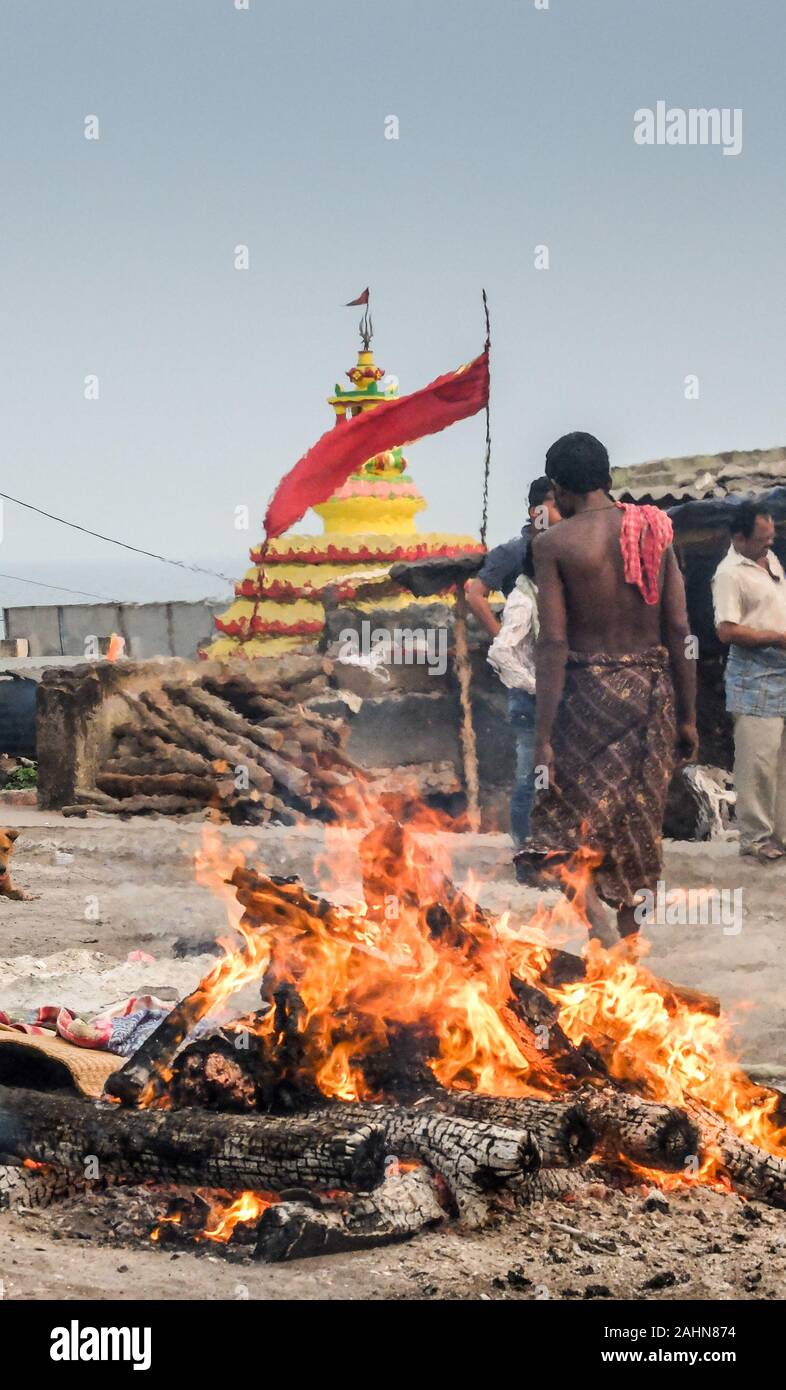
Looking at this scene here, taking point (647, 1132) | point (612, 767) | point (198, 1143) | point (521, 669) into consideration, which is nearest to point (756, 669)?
point (521, 669)

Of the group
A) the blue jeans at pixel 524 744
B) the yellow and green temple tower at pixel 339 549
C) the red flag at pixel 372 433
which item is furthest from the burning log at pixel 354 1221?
the yellow and green temple tower at pixel 339 549

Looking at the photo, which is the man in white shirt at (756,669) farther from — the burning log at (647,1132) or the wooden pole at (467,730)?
the burning log at (647,1132)

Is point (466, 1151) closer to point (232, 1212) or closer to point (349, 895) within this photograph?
point (232, 1212)

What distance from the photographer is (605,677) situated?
6059 millimetres

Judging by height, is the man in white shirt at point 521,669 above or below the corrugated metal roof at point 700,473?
below

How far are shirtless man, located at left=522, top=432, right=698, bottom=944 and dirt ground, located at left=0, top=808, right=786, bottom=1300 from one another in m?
0.89

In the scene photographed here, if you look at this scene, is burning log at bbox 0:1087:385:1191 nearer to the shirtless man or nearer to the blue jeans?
the shirtless man

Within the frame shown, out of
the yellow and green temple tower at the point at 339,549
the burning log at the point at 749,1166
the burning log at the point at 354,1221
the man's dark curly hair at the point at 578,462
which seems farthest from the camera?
the yellow and green temple tower at the point at 339,549

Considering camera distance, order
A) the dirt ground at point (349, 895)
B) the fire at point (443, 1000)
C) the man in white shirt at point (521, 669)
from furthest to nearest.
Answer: the man in white shirt at point (521, 669), the fire at point (443, 1000), the dirt ground at point (349, 895)

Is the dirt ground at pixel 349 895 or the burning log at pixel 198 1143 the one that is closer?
the dirt ground at pixel 349 895

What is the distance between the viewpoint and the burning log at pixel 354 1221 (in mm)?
3828

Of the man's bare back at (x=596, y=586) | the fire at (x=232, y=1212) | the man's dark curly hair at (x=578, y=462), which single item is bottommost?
the fire at (x=232, y=1212)

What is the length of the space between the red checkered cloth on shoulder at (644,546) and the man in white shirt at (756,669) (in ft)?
8.59

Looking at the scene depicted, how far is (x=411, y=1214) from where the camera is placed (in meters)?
3.93
